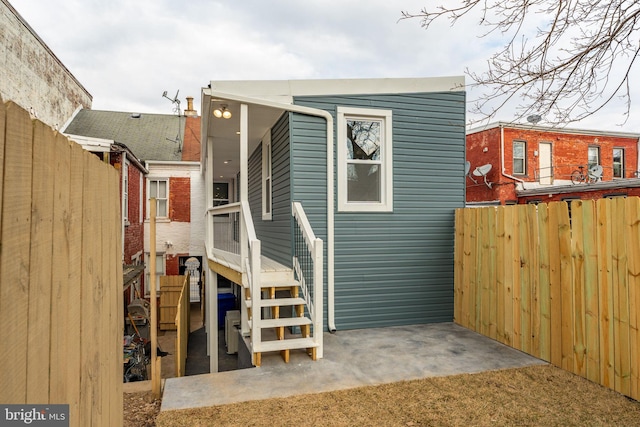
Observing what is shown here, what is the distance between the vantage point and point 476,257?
5.74m

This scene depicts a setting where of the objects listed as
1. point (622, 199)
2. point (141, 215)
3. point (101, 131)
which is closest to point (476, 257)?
point (622, 199)

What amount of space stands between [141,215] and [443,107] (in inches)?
479

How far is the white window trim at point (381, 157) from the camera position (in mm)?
5938

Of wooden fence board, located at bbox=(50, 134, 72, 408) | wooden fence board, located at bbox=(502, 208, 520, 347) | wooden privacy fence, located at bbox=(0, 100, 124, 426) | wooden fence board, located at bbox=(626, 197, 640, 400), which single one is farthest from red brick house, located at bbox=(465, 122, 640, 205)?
wooden fence board, located at bbox=(50, 134, 72, 408)

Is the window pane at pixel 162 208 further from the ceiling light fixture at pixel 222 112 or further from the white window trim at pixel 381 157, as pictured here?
the white window trim at pixel 381 157

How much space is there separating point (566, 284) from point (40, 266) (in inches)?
190

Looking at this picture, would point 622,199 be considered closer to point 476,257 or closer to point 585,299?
point 585,299

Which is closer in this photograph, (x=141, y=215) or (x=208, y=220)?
(x=208, y=220)

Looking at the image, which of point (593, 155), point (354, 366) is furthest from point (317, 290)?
point (593, 155)

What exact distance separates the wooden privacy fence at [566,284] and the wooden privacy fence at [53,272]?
175 inches

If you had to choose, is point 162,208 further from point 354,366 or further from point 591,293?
point 591,293

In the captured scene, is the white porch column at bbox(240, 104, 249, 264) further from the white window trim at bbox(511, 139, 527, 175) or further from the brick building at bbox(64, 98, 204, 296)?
the white window trim at bbox(511, 139, 527, 175)

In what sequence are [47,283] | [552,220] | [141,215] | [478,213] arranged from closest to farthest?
[47,283], [552,220], [478,213], [141,215]

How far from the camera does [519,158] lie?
52.0 feet
